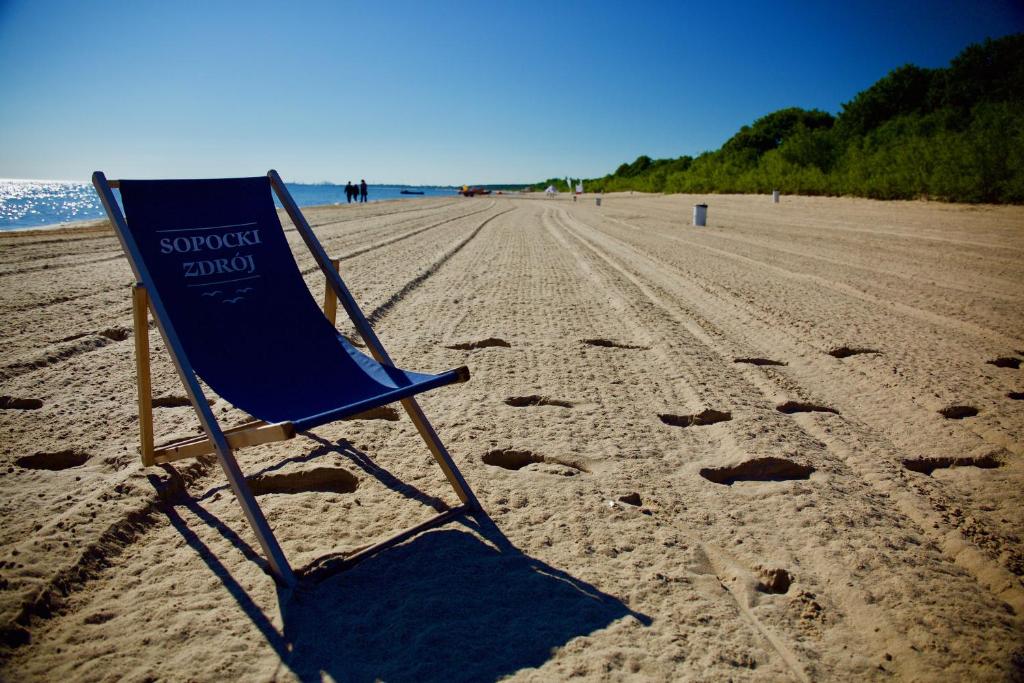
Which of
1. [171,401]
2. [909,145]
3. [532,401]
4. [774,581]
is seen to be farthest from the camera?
[909,145]

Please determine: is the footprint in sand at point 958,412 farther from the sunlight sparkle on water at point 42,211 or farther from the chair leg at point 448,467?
the sunlight sparkle on water at point 42,211

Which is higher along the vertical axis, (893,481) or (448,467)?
(448,467)

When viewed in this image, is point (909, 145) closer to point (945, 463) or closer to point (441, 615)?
point (945, 463)

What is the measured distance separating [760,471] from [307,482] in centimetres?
195

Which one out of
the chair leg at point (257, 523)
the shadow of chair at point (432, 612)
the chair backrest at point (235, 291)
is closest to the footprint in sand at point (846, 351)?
the shadow of chair at point (432, 612)

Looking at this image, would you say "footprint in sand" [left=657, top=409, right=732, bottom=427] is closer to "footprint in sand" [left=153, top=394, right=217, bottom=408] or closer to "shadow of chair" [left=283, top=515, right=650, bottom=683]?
"shadow of chair" [left=283, top=515, right=650, bottom=683]

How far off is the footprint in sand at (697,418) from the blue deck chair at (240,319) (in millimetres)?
1311

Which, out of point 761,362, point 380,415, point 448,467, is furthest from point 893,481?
point 380,415

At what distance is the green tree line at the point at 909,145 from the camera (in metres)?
15.0

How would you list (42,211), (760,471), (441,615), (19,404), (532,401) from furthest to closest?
(42,211) < (532,401) < (19,404) < (760,471) < (441,615)

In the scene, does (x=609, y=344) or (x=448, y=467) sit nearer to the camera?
(x=448, y=467)

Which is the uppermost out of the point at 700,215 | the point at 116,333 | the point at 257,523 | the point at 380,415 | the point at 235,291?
the point at 700,215

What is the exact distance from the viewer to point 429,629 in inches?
62.0

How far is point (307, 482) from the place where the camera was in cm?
240
